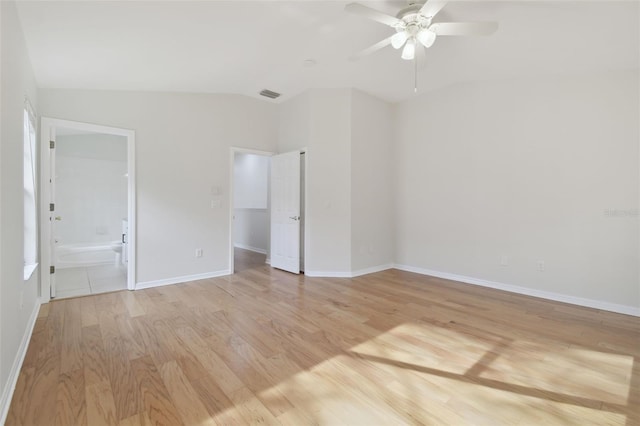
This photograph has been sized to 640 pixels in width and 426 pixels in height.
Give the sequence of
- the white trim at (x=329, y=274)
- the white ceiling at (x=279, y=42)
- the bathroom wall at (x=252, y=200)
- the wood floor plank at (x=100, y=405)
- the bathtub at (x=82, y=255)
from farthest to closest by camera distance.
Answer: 1. the bathroom wall at (x=252, y=200)
2. the bathtub at (x=82, y=255)
3. the white trim at (x=329, y=274)
4. the white ceiling at (x=279, y=42)
5. the wood floor plank at (x=100, y=405)

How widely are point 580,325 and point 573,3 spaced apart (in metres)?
2.87

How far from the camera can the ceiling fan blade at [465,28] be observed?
2.17 m

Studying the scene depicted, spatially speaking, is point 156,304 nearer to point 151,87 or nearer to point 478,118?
point 151,87

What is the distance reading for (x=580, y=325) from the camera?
2773 mm

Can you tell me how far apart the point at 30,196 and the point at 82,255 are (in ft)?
10.3

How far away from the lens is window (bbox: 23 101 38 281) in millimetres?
2736

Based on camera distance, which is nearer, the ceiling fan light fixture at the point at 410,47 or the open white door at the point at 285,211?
the ceiling fan light fixture at the point at 410,47

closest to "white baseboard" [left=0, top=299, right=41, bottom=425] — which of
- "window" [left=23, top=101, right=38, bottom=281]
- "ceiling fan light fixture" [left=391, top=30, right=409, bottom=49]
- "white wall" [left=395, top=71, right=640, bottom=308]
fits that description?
"window" [left=23, top=101, right=38, bottom=281]

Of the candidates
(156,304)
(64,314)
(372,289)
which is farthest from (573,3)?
(64,314)

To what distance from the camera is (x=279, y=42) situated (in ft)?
9.79

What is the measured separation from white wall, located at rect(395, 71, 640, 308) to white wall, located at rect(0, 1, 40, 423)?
4753 millimetres

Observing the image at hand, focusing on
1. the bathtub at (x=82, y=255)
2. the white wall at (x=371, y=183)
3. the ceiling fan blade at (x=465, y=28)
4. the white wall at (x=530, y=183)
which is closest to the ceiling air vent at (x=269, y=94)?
the white wall at (x=371, y=183)

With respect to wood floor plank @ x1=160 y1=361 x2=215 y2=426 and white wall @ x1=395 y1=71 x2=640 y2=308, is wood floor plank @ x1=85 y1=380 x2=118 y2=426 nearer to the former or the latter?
wood floor plank @ x1=160 y1=361 x2=215 y2=426

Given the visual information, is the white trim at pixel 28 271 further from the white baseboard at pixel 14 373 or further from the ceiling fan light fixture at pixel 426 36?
the ceiling fan light fixture at pixel 426 36
